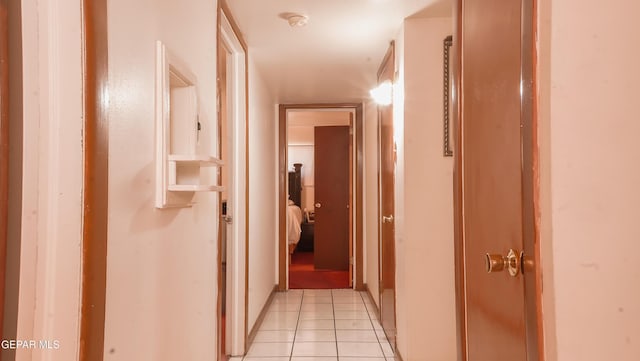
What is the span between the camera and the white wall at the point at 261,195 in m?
3.03

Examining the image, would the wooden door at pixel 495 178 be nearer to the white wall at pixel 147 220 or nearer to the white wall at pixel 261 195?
the white wall at pixel 147 220

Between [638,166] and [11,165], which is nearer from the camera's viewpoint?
[11,165]

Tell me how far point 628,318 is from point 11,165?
1.27 m

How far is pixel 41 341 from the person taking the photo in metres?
0.69

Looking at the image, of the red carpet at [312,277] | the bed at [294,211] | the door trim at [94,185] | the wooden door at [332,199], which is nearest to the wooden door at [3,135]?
the door trim at [94,185]

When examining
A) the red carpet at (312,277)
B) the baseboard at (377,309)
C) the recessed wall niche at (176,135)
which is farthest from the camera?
the red carpet at (312,277)

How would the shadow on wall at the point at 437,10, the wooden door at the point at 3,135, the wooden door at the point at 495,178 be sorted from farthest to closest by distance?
the shadow on wall at the point at 437,10
the wooden door at the point at 495,178
the wooden door at the point at 3,135

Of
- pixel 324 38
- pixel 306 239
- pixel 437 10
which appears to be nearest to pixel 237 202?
pixel 324 38

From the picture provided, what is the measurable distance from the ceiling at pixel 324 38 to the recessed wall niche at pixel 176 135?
1.01 metres

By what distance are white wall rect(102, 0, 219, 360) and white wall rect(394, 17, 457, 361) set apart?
1.26 meters

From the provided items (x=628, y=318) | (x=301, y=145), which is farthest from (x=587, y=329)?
(x=301, y=145)

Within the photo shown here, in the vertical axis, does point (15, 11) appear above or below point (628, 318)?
above

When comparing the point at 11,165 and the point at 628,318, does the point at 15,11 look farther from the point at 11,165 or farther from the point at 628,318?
the point at 628,318

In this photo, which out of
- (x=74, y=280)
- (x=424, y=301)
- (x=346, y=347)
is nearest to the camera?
(x=74, y=280)
